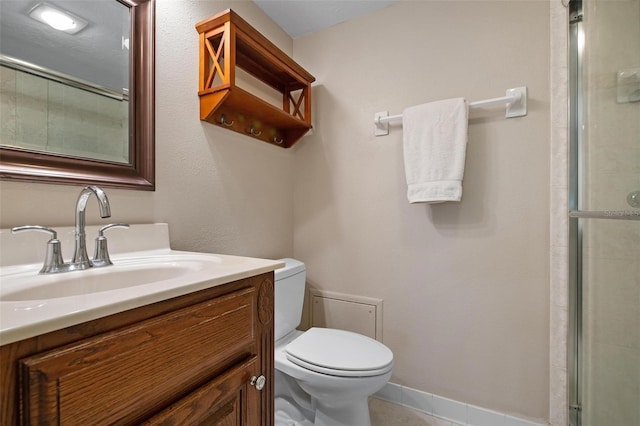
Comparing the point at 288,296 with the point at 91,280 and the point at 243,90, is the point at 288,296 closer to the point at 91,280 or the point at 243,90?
the point at 91,280

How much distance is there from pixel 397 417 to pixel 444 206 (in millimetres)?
1080

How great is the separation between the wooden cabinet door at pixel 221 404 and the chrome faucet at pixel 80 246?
0.47 m

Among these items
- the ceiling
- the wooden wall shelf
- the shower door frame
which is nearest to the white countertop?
the wooden wall shelf

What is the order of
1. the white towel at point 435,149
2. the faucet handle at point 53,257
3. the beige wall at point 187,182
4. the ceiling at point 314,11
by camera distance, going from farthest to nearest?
the ceiling at point 314,11
the white towel at point 435,149
the beige wall at point 187,182
the faucet handle at point 53,257

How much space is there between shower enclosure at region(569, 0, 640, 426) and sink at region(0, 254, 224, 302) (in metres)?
1.23

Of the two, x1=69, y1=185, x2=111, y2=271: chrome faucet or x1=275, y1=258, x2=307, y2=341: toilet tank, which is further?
x1=275, y1=258, x2=307, y2=341: toilet tank

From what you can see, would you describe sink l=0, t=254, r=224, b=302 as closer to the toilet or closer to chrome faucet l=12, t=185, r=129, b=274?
chrome faucet l=12, t=185, r=129, b=274

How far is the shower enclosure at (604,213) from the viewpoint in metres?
0.88

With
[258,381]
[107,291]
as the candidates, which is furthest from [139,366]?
[258,381]

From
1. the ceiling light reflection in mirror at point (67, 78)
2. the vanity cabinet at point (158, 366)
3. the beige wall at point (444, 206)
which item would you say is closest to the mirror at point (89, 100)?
the ceiling light reflection in mirror at point (67, 78)

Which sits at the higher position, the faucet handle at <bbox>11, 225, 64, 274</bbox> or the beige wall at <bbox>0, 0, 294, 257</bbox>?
the beige wall at <bbox>0, 0, 294, 257</bbox>

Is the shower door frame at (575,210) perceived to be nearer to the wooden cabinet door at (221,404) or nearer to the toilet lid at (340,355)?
the toilet lid at (340,355)

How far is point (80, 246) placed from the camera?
796mm

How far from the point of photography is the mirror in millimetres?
810
